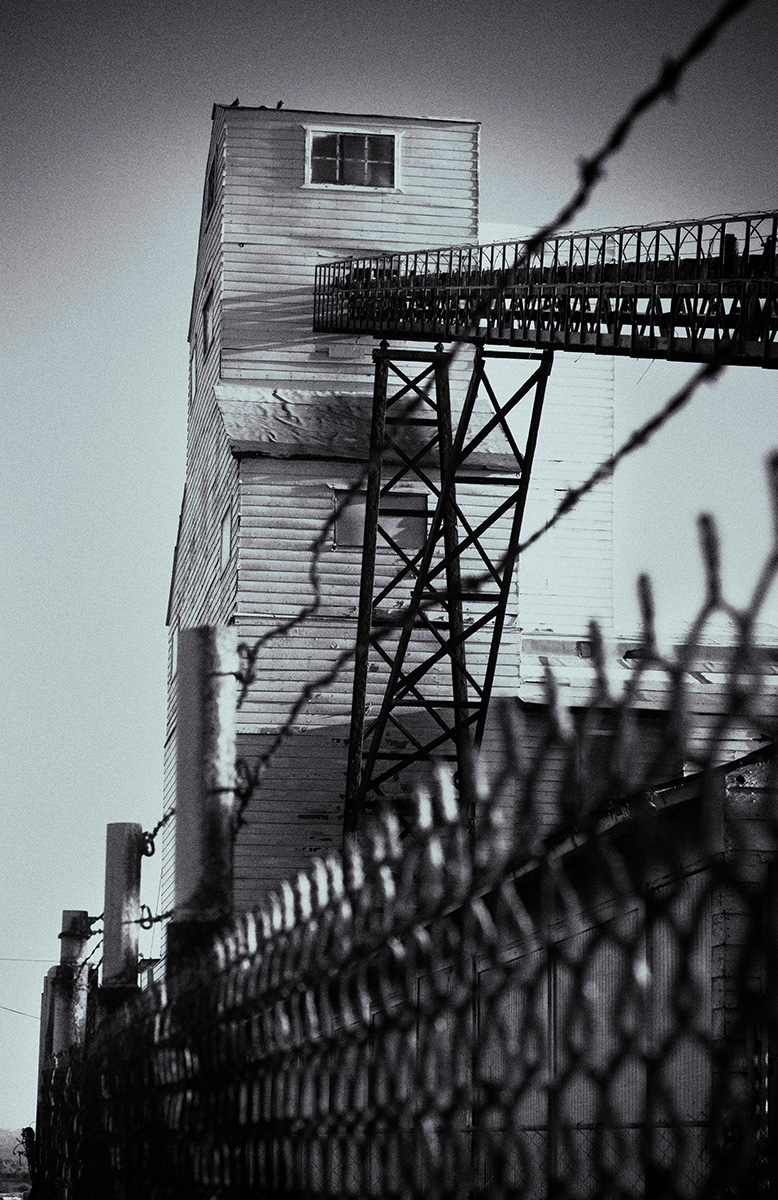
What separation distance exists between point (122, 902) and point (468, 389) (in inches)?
674

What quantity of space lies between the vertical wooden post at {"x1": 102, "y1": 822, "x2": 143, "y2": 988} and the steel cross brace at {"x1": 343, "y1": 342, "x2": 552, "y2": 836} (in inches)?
545

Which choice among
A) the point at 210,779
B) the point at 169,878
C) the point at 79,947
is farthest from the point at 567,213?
the point at 169,878

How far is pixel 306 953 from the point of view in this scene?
118 inches

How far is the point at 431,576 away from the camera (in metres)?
21.7

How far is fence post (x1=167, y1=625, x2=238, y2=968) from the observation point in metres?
3.87

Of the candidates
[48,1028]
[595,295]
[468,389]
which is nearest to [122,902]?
[48,1028]

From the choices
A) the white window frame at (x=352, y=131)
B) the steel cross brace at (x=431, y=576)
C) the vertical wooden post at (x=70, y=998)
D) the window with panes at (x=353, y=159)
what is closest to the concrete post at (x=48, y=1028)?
the vertical wooden post at (x=70, y=998)

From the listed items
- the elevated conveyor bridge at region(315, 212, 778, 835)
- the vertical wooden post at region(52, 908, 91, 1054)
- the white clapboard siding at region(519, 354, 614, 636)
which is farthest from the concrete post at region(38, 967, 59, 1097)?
the white clapboard siding at region(519, 354, 614, 636)

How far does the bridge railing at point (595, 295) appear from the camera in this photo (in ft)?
52.9

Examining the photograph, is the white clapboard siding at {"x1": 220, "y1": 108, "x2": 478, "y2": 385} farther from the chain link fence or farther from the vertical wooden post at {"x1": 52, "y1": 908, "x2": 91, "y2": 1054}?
the chain link fence

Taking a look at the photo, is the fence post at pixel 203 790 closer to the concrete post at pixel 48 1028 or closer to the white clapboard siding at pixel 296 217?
the concrete post at pixel 48 1028

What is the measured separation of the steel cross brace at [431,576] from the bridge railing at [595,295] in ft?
2.23

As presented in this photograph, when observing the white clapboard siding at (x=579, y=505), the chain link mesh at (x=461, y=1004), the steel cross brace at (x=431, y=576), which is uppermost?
the white clapboard siding at (x=579, y=505)

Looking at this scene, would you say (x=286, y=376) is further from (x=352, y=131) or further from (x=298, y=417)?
(x=352, y=131)
